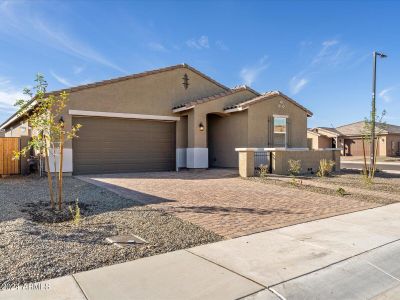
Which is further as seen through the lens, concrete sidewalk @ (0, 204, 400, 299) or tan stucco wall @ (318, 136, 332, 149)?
tan stucco wall @ (318, 136, 332, 149)

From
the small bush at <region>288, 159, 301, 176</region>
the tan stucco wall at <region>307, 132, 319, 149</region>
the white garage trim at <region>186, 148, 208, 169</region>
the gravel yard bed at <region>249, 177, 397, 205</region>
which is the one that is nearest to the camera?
the gravel yard bed at <region>249, 177, 397, 205</region>

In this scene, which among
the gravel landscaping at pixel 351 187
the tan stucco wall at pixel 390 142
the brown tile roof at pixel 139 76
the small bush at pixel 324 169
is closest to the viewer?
the gravel landscaping at pixel 351 187

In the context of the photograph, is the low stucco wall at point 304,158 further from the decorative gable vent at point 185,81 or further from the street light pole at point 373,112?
the decorative gable vent at point 185,81

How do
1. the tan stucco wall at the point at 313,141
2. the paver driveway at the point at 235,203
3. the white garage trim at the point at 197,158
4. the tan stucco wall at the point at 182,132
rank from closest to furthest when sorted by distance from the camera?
1. the paver driveway at the point at 235,203
2. the white garage trim at the point at 197,158
3. the tan stucco wall at the point at 182,132
4. the tan stucco wall at the point at 313,141

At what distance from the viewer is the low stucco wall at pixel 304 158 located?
1578 centimetres

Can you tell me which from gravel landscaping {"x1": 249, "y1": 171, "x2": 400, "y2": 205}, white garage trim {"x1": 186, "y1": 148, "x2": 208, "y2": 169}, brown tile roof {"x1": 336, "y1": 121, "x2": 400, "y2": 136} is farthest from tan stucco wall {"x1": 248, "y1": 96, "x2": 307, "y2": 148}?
brown tile roof {"x1": 336, "y1": 121, "x2": 400, "y2": 136}

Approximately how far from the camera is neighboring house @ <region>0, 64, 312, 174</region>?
16000 mm

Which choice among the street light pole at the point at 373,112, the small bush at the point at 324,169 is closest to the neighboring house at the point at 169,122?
the small bush at the point at 324,169

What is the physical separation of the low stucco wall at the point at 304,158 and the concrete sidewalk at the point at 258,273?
9.64 m

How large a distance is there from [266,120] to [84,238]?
1416 centimetres

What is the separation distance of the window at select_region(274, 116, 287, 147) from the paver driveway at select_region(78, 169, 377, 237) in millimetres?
6378

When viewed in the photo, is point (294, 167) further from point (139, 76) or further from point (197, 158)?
point (139, 76)

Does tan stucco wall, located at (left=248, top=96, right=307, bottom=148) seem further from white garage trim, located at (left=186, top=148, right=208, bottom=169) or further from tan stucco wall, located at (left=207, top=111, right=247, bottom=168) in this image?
white garage trim, located at (left=186, top=148, right=208, bottom=169)

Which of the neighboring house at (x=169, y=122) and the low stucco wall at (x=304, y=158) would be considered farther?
the neighboring house at (x=169, y=122)
